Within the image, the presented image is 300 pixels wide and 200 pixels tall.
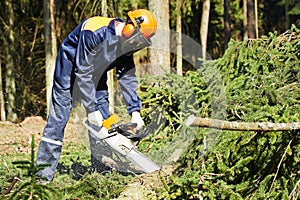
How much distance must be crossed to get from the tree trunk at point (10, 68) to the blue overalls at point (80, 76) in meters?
14.5

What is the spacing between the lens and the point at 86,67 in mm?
5320

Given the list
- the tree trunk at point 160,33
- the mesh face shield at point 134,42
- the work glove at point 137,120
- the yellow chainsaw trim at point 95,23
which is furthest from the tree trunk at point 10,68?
the mesh face shield at point 134,42

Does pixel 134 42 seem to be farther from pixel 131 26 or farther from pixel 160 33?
pixel 160 33

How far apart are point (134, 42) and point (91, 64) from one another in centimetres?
47

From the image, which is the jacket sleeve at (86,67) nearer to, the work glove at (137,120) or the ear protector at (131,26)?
the ear protector at (131,26)

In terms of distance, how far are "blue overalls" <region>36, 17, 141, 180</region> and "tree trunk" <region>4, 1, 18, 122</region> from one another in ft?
47.6

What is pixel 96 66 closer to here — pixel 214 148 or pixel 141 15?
pixel 141 15

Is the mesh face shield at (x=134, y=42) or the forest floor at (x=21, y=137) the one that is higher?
the mesh face shield at (x=134, y=42)

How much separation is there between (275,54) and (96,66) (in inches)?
77.3

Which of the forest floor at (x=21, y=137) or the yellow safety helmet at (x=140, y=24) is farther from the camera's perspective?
the forest floor at (x=21, y=137)

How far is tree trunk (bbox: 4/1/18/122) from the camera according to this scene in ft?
64.9

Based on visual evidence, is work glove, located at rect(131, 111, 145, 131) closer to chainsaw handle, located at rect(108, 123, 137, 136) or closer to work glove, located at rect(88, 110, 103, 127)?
chainsaw handle, located at rect(108, 123, 137, 136)

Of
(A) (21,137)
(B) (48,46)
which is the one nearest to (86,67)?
(A) (21,137)

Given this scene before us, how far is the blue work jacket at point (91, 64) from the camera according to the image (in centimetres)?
535
